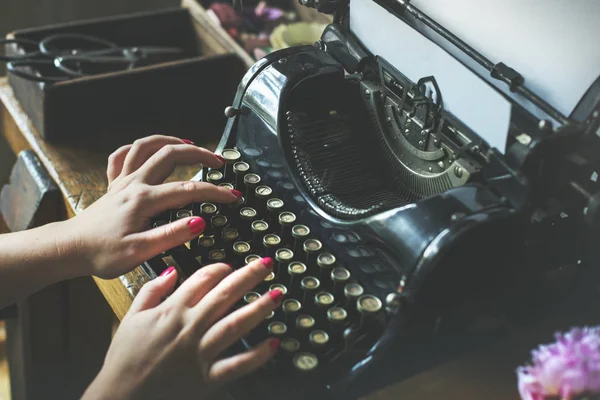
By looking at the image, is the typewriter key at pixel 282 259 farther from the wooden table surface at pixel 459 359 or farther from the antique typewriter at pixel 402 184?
the wooden table surface at pixel 459 359

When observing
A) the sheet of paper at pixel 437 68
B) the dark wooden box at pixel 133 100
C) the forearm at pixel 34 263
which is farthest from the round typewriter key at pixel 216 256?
the dark wooden box at pixel 133 100

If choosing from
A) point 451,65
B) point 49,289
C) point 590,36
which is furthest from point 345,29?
point 49,289

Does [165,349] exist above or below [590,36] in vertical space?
below

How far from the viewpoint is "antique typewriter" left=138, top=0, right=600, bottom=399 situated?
3.12 feet

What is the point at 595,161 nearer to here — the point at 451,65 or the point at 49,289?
the point at 451,65

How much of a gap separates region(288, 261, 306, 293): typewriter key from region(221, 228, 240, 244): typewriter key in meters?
0.13

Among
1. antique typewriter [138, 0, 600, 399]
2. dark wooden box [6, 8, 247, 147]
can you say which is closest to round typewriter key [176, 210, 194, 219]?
antique typewriter [138, 0, 600, 399]

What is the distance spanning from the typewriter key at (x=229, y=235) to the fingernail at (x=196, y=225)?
75mm

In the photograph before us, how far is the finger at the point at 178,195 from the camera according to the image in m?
1.11

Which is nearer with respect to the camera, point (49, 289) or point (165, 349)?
point (165, 349)

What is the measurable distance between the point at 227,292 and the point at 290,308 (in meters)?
0.10

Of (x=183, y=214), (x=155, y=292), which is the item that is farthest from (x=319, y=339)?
(x=183, y=214)

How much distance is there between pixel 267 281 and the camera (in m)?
1.07

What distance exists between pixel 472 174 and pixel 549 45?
27 centimetres
